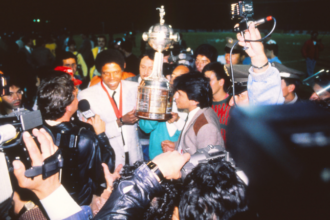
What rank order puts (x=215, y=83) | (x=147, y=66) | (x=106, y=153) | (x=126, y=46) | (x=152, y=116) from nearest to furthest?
(x=152, y=116) < (x=106, y=153) < (x=215, y=83) < (x=147, y=66) < (x=126, y=46)

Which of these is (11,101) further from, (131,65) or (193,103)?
(131,65)

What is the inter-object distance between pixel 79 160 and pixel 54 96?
638 mm

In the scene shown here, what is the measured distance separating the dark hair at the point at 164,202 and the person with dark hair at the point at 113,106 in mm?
1873

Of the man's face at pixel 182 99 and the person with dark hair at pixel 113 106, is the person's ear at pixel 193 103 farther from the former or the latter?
the person with dark hair at pixel 113 106

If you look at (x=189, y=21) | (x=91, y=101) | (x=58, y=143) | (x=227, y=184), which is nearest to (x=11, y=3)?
(x=91, y=101)

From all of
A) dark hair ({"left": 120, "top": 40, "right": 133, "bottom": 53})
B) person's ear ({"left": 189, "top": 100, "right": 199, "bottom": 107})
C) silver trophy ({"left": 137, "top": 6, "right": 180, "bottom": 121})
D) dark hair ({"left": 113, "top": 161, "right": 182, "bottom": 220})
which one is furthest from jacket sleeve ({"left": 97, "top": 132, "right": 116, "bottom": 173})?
dark hair ({"left": 120, "top": 40, "right": 133, "bottom": 53})

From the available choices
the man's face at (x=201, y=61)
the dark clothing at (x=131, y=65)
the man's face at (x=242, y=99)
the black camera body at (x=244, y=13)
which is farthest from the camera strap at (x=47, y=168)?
the dark clothing at (x=131, y=65)

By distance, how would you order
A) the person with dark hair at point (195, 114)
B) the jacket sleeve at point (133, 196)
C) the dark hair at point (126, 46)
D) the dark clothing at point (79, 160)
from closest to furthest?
1. the jacket sleeve at point (133, 196)
2. the dark clothing at point (79, 160)
3. the person with dark hair at point (195, 114)
4. the dark hair at point (126, 46)

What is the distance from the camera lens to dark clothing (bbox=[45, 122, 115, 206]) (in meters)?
1.89

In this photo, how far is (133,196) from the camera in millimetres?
1150

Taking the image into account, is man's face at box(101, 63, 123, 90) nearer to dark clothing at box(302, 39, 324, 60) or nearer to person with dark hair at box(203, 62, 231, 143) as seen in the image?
person with dark hair at box(203, 62, 231, 143)

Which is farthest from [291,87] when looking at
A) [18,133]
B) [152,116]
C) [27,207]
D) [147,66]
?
[27,207]

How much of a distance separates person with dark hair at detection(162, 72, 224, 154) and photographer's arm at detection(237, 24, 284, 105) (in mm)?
718

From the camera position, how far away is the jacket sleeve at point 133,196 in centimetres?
112
